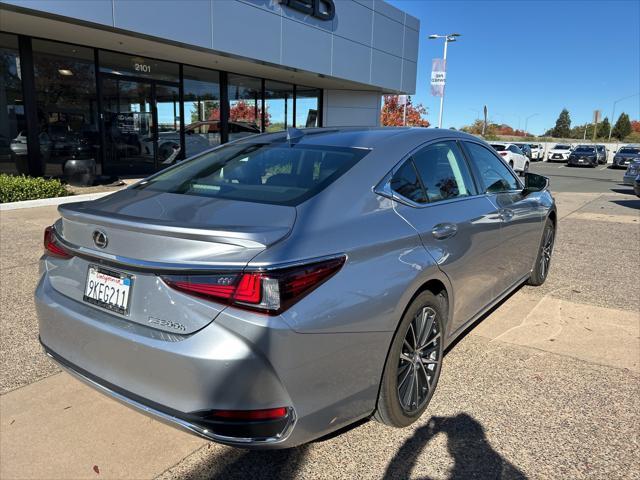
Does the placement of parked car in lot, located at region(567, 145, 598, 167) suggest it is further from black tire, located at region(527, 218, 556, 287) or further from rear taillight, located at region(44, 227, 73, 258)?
rear taillight, located at region(44, 227, 73, 258)

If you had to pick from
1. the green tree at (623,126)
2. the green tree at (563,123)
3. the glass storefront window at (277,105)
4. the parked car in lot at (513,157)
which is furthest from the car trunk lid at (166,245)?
the green tree at (563,123)

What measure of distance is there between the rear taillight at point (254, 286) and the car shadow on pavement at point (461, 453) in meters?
1.11

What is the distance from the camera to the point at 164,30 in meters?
11.6

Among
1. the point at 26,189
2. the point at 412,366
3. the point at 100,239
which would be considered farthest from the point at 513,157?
the point at 100,239

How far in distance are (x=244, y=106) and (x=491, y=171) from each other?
1517 cm

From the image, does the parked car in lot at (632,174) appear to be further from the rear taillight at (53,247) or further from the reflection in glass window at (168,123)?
the rear taillight at (53,247)

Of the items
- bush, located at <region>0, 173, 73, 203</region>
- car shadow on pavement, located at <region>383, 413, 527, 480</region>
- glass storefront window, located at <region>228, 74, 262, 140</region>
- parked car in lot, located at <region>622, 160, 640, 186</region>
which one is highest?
glass storefront window, located at <region>228, 74, 262, 140</region>

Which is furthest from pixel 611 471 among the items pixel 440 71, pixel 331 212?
pixel 440 71

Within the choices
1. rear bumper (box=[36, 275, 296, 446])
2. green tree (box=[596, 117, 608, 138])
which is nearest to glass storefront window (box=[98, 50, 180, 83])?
rear bumper (box=[36, 275, 296, 446])

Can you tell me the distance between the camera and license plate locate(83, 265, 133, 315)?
221 centimetres

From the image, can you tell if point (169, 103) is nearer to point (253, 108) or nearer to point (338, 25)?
point (253, 108)

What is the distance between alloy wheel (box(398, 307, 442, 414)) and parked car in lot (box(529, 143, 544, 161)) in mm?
45974

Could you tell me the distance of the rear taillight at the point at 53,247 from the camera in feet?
8.45

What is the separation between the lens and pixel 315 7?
15711 millimetres
